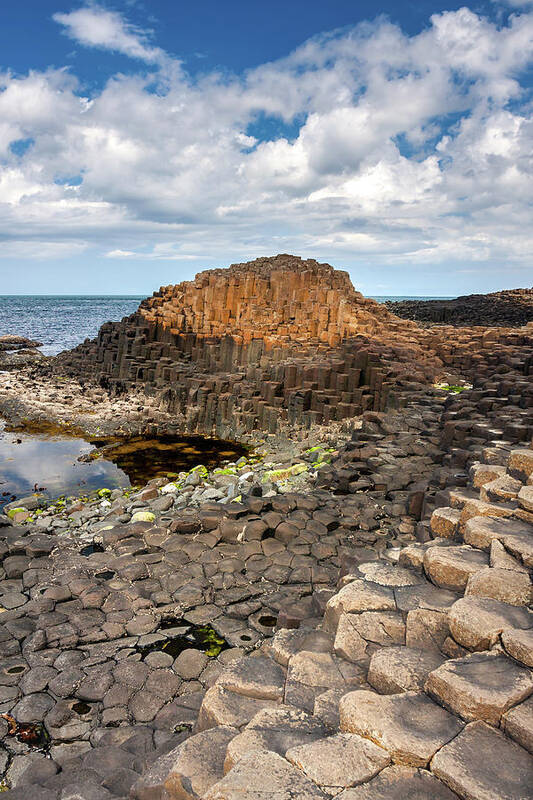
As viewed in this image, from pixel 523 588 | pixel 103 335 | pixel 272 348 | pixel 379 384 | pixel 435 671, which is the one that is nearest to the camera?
pixel 435 671

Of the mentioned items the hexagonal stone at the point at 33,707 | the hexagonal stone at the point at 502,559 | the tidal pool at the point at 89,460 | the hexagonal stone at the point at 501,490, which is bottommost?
the tidal pool at the point at 89,460

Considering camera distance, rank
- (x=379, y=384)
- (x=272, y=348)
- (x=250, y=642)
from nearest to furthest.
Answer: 1. (x=250, y=642)
2. (x=379, y=384)
3. (x=272, y=348)

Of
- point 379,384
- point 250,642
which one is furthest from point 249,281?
point 250,642

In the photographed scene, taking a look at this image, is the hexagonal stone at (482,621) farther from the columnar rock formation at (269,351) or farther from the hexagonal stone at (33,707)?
the columnar rock formation at (269,351)

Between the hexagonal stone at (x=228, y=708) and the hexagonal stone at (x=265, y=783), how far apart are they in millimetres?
770

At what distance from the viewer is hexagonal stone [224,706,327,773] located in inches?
120

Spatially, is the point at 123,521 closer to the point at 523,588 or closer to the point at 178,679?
the point at 178,679

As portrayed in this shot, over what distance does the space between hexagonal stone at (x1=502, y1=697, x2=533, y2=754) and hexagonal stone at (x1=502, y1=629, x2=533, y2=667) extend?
32 cm

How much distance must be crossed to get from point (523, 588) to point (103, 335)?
30514mm

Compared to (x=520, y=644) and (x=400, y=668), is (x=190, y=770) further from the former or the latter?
(x=520, y=644)

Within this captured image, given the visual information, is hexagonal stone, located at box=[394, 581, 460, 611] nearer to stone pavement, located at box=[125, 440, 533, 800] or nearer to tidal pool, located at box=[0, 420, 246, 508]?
stone pavement, located at box=[125, 440, 533, 800]

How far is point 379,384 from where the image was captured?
17891 millimetres

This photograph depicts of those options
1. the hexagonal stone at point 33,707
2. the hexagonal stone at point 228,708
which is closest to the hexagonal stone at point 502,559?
the hexagonal stone at point 228,708

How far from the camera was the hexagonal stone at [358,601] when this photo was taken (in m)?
4.29
